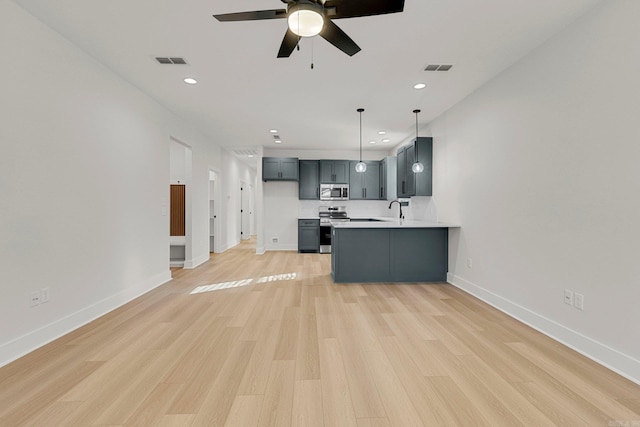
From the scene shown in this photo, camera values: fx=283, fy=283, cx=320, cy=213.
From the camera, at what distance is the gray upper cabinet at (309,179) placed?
756 cm

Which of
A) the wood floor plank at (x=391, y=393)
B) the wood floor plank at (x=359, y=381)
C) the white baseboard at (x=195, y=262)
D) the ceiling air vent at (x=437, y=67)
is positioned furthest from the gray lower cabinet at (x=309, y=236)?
the wood floor plank at (x=391, y=393)

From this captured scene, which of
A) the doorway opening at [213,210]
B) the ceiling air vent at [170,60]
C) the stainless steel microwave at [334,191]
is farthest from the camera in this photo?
the stainless steel microwave at [334,191]

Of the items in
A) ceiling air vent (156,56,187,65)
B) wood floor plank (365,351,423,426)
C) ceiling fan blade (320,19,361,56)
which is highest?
ceiling air vent (156,56,187,65)

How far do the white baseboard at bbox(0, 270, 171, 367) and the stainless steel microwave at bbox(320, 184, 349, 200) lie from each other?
4.66m

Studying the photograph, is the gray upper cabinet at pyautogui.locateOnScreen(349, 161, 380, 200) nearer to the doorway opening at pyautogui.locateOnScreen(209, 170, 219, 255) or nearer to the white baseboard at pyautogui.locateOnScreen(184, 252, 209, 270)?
the doorway opening at pyautogui.locateOnScreen(209, 170, 219, 255)

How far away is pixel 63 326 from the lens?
2633 mm

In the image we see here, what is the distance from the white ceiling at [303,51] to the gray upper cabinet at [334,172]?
2820 millimetres

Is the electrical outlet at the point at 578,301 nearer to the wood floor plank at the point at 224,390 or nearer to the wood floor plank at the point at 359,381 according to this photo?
the wood floor plank at the point at 359,381

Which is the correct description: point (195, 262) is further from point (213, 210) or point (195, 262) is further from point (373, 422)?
point (373, 422)

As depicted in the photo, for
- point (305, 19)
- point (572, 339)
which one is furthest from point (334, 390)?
point (305, 19)

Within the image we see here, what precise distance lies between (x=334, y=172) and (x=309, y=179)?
69 centimetres

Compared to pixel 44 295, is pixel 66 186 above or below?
above

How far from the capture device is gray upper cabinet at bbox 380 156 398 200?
668 centimetres

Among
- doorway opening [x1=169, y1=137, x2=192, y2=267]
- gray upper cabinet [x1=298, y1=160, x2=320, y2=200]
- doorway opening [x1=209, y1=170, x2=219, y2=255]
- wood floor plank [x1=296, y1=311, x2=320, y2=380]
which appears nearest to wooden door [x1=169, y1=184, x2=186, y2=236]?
doorway opening [x1=169, y1=137, x2=192, y2=267]
